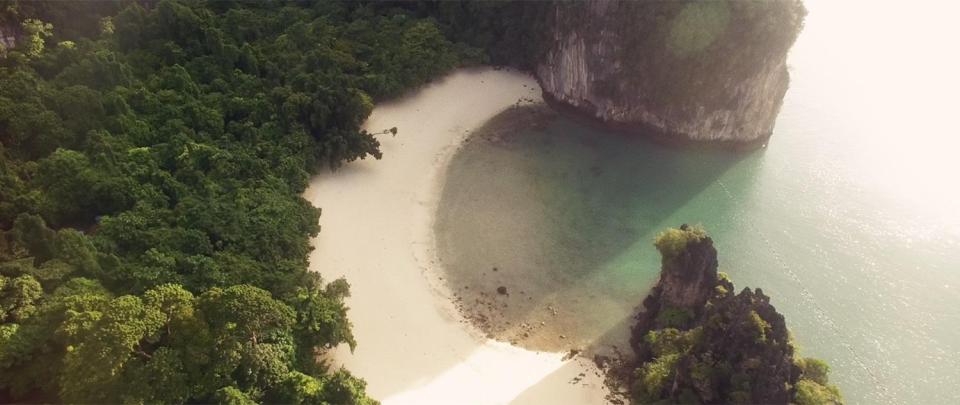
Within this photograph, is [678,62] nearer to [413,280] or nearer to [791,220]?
[791,220]

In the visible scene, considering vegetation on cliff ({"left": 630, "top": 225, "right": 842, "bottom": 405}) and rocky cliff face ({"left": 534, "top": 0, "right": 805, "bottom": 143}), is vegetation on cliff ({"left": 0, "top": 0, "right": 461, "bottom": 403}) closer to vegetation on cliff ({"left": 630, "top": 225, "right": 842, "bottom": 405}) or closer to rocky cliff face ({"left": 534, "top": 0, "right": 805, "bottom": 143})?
rocky cliff face ({"left": 534, "top": 0, "right": 805, "bottom": 143})

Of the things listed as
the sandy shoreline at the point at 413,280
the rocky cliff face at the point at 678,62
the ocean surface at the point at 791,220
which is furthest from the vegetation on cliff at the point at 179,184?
the rocky cliff face at the point at 678,62

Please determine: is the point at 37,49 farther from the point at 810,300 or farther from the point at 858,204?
the point at 858,204

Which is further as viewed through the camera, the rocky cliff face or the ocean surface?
the rocky cliff face

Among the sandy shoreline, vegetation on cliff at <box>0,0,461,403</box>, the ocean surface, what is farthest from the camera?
the ocean surface

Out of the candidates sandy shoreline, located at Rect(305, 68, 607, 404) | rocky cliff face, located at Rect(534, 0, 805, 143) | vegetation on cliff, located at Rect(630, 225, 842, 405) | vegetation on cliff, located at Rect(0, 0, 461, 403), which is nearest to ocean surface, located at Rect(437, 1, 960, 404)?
sandy shoreline, located at Rect(305, 68, 607, 404)

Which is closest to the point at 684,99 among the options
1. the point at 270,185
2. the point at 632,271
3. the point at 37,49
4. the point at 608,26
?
the point at 608,26
